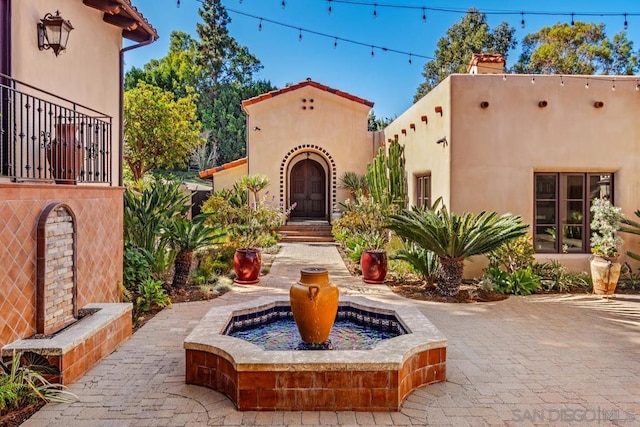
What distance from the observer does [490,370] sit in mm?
5387

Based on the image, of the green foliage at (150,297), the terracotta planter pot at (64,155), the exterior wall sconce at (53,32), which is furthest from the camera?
the green foliage at (150,297)

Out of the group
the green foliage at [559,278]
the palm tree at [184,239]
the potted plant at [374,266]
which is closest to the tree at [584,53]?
the green foliage at [559,278]

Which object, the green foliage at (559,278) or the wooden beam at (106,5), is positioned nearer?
the wooden beam at (106,5)

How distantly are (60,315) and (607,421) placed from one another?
597cm

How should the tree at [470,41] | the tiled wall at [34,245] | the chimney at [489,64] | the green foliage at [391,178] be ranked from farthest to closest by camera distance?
the tree at [470,41]
the green foliage at [391,178]
the chimney at [489,64]
the tiled wall at [34,245]

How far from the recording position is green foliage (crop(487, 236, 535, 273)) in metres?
9.55

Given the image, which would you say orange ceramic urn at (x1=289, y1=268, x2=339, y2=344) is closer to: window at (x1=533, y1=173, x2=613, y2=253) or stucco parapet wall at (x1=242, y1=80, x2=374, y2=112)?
window at (x1=533, y1=173, x2=613, y2=253)

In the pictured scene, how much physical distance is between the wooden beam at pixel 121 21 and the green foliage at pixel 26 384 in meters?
7.18

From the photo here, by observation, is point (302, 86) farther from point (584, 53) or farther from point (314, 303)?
point (584, 53)

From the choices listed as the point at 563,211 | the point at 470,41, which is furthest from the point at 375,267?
the point at 470,41

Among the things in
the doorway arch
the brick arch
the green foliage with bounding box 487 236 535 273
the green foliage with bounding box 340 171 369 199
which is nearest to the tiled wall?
the green foliage with bounding box 487 236 535 273

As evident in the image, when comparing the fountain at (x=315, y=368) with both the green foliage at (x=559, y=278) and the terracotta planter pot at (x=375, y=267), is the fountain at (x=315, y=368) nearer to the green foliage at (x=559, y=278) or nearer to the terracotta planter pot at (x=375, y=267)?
the terracotta planter pot at (x=375, y=267)

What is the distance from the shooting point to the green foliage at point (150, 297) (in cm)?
795

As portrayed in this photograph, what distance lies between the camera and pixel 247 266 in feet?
34.3
